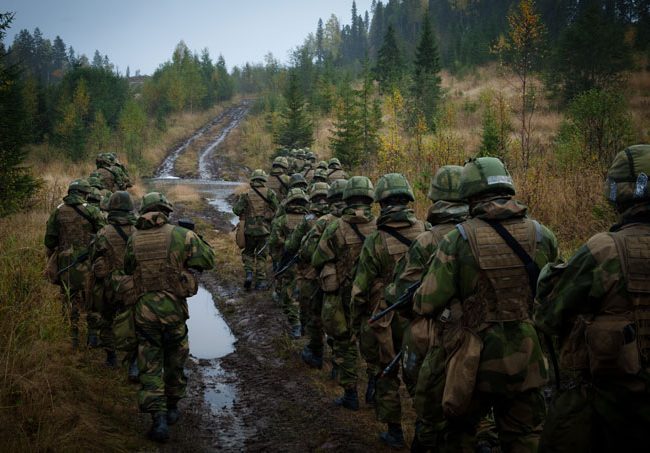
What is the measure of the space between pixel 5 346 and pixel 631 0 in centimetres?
6340

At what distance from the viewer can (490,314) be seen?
9.63 feet

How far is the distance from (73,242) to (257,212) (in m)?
4.36

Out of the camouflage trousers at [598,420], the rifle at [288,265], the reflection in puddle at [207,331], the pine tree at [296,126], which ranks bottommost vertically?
the reflection in puddle at [207,331]

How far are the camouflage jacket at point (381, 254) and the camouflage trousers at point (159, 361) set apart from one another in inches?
75.6

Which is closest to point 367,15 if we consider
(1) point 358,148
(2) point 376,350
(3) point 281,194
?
(1) point 358,148

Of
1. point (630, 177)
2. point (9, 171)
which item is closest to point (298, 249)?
point (630, 177)

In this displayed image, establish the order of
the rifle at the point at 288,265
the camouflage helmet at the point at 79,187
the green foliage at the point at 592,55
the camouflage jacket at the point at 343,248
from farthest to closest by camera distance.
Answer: the green foliage at the point at 592,55 < the rifle at the point at 288,265 < the camouflage helmet at the point at 79,187 < the camouflage jacket at the point at 343,248

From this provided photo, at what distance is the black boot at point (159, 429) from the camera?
4.42m

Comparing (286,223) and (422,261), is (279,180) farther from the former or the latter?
(422,261)

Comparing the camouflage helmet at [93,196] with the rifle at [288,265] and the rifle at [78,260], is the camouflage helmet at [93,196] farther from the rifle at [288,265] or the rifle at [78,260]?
the rifle at [288,265]

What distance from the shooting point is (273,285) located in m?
10.6

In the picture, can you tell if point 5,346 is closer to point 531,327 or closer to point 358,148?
point 531,327

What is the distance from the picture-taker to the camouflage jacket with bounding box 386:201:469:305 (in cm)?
378

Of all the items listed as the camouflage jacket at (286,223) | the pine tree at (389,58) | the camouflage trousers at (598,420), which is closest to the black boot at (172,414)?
the camouflage trousers at (598,420)
